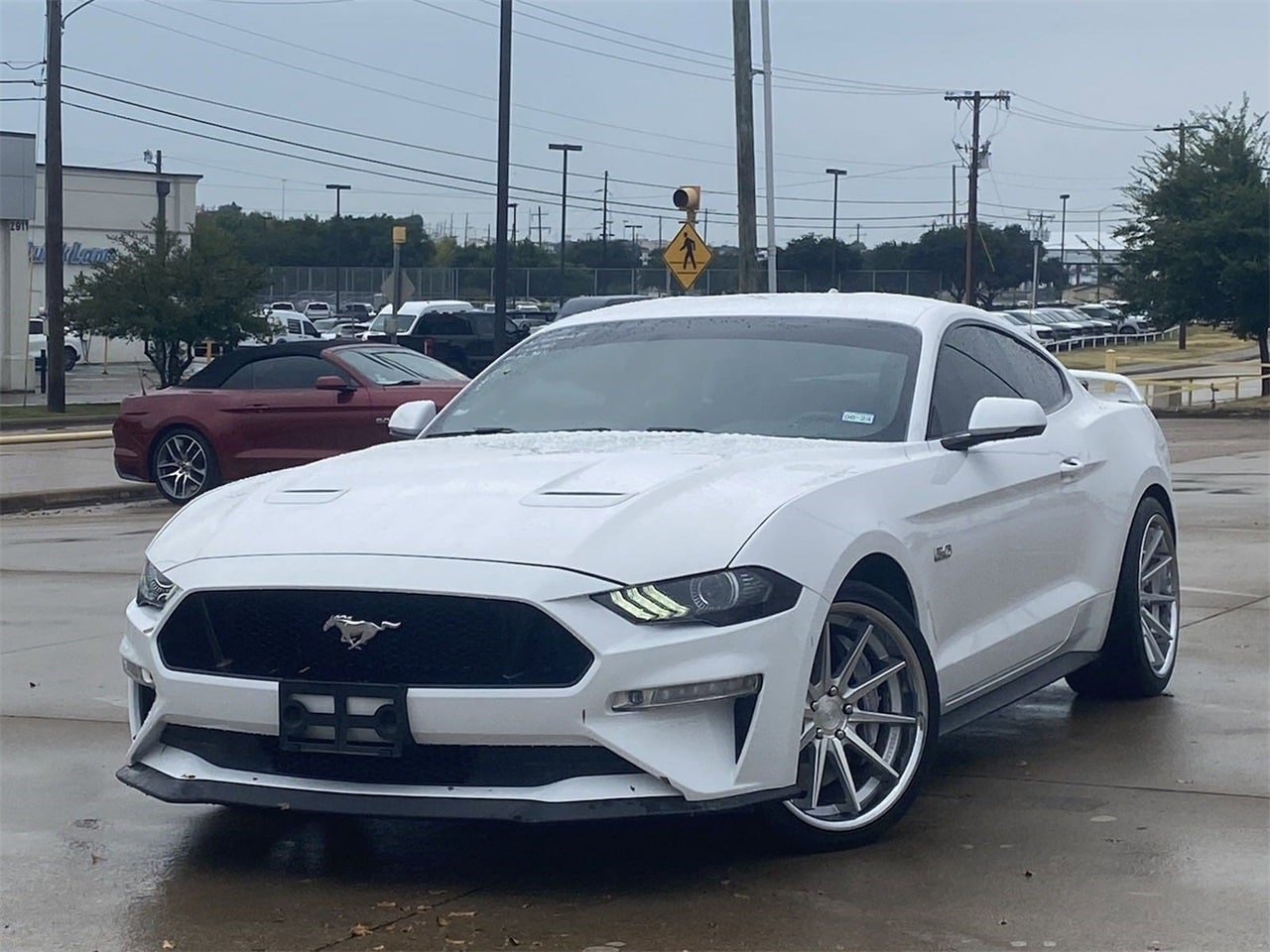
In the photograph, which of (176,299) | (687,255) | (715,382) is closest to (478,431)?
(715,382)

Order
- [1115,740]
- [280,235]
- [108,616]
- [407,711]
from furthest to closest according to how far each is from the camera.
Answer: [280,235]
[108,616]
[1115,740]
[407,711]

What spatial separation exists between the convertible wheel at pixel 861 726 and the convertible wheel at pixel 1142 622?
2.00 m

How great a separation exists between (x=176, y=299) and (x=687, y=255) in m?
14.5

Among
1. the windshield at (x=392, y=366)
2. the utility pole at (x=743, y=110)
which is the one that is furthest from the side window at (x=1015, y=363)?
the utility pole at (x=743, y=110)

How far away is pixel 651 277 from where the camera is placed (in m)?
72.9

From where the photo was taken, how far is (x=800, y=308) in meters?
6.32

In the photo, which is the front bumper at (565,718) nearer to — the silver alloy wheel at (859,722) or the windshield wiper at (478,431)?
the silver alloy wheel at (859,722)

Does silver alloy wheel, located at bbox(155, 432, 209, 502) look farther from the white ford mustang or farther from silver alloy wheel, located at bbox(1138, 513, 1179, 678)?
silver alloy wheel, located at bbox(1138, 513, 1179, 678)

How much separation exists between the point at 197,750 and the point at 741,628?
4.98 ft

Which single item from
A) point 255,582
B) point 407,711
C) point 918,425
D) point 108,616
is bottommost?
point 108,616

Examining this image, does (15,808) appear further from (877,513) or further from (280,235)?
(280,235)

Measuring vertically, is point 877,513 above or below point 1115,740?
above

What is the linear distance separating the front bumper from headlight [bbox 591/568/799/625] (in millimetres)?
28

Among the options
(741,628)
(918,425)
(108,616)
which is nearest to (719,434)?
(918,425)
